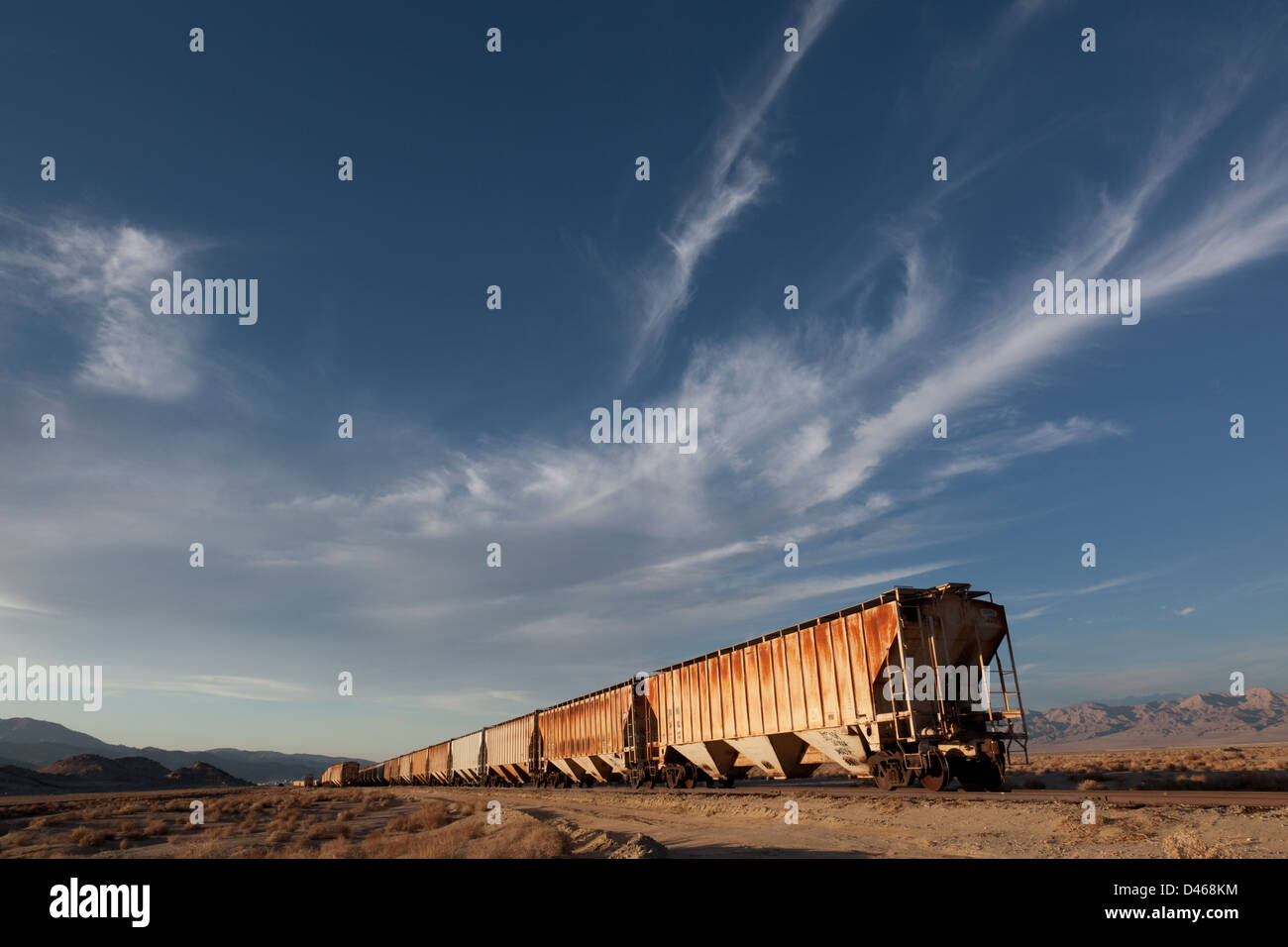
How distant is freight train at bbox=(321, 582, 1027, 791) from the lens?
1689 centimetres

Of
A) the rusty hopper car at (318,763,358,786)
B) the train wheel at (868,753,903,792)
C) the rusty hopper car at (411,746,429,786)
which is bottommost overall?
the rusty hopper car at (318,763,358,786)

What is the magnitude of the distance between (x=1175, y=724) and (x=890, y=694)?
197542mm

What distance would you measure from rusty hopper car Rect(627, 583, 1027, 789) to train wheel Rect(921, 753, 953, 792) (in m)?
0.02

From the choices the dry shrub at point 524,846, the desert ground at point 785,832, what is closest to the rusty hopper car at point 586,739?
the desert ground at point 785,832

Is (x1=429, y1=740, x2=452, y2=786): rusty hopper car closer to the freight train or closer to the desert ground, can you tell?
the freight train

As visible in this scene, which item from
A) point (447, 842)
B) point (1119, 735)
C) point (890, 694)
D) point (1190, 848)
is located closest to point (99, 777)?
point (447, 842)

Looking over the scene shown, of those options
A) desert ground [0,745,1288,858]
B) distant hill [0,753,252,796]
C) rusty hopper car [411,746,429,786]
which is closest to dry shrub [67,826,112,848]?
desert ground [0,745,1288,858]

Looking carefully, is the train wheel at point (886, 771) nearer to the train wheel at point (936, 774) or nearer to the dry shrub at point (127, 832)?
the train wheel at point (936, 774)

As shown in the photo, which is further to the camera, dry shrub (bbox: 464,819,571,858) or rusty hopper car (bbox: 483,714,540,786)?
rusty hopper car (bbox: 483,714,540,786)

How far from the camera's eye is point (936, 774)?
16641 mm
